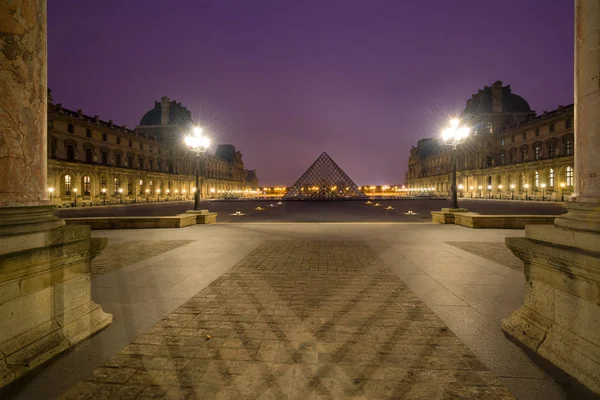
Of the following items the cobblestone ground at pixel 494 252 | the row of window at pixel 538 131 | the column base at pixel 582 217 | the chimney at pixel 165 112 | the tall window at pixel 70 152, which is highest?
the chimney at pixel 165 112

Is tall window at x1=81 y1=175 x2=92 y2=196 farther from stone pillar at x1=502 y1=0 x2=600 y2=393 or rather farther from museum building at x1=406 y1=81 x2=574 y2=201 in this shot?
museum building at x1=406 y1=81 x2=574 y2=201

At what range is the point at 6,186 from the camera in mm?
2516

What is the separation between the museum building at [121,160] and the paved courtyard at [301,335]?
33053 mm

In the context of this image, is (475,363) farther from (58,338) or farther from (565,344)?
(58,338)

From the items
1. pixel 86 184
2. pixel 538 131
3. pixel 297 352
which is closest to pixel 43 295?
pixel 297 352

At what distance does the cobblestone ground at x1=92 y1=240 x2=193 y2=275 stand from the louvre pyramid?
43.9 metres

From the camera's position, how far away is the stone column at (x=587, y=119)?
2514 mm

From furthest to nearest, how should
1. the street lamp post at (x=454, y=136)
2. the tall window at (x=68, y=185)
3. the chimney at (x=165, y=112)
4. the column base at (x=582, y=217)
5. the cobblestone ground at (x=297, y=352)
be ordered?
1. the chimney at (x=165, y=112)
2. the tall window at (x=68, y=185)
3. the street lamp post at (x=454, y=136)
4. the column base at (x=582, y=217)
5. the cobblestone ground at (x=297, y=352)

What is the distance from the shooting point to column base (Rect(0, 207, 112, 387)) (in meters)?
2.29

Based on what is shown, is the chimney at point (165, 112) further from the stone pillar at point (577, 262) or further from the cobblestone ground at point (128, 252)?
the stone pillar at point (577, 262)

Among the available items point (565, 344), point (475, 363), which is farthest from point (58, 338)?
point (565, 344)

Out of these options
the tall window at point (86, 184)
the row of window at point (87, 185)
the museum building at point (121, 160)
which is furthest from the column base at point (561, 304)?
the tall window at point (86, 184)

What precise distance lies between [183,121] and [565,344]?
68718 mm

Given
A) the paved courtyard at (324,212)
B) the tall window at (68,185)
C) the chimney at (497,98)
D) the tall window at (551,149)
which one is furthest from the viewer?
the chimney at (497,98)
